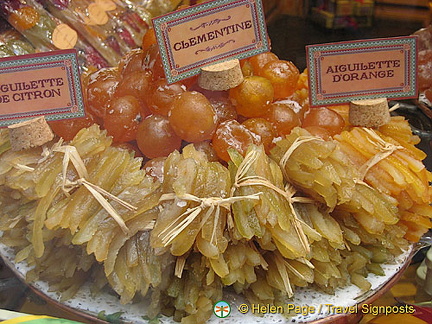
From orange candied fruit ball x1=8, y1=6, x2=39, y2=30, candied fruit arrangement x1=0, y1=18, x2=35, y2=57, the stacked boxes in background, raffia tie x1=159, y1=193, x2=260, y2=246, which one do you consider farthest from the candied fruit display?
orange candied fruit ball x1=8, y1=6, x2=39, y2=30

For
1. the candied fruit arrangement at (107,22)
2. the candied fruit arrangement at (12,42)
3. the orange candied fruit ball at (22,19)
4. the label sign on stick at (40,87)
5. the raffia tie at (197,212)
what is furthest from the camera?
the candied fruit arrangement at (107,22)

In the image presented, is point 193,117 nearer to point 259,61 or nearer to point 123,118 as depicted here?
point 123,118

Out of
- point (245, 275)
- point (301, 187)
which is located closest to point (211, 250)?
point (245, 275)

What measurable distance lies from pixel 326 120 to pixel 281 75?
173mm

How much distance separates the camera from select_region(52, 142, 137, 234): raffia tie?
2.99 feet

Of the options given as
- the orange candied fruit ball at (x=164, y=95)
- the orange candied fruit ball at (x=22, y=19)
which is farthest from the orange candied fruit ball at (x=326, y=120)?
the orange candied fruit ball at (x=22, y=19)

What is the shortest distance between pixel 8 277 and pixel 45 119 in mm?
409

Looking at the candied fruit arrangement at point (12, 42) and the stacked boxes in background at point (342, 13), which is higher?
the stacked boxes in background at point (342, 13)

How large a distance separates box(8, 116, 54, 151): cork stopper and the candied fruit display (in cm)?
2

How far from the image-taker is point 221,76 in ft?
3.63

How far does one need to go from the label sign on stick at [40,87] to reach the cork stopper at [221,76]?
0.31 meters

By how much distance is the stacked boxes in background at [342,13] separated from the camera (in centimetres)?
121

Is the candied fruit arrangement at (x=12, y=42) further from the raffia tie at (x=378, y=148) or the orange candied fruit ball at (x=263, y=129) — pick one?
the raffia tie at (x=378, y=148)

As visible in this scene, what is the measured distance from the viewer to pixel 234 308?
3.23 ft
